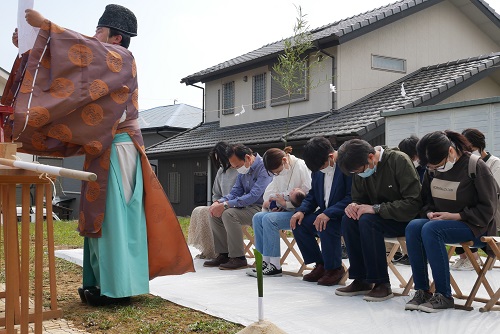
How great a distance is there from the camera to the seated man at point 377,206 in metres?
3.80

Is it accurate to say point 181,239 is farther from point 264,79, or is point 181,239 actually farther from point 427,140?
point 264,79

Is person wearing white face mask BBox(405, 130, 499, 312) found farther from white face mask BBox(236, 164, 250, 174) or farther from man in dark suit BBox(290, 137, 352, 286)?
white face mask BBox(236, 164, 250, 174)

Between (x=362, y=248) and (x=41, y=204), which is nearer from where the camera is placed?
(x=41, y=204)

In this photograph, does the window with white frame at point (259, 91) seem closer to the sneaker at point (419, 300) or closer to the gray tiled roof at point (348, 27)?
the gray tiled roof at point (348, 27)

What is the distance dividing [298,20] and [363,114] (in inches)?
129

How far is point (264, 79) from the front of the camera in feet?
48.6

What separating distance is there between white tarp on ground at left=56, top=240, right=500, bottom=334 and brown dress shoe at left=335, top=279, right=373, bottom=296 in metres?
0.07

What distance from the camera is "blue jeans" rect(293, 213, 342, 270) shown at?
4.52 meters

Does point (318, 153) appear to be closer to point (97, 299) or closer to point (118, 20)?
point (118, 20)

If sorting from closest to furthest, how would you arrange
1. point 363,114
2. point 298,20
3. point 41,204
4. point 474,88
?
point 41,204
point 298,20
point 363,114
point 474,88

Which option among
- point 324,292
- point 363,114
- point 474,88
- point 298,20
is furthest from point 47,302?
point 474,88

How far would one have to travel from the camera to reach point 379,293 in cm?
386

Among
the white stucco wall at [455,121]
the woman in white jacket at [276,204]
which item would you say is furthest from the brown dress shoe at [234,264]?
the white stucco wall at [455,121]

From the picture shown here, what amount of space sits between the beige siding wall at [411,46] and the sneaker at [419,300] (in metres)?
9.63
